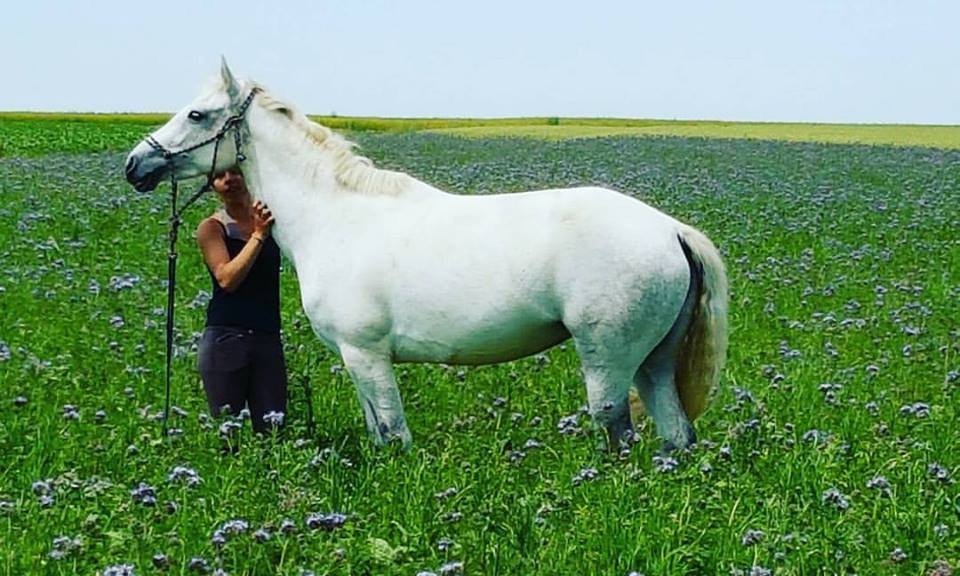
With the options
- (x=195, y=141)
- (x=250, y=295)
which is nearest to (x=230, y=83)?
(x=195, y=141)

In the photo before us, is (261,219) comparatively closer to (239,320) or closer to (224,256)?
(224,256)

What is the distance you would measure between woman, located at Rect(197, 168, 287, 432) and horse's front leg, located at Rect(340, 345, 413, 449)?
2.42 feet

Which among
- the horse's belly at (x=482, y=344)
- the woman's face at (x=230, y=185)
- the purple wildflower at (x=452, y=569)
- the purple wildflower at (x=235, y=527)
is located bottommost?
the purple wildflower at (x=452, y=569)

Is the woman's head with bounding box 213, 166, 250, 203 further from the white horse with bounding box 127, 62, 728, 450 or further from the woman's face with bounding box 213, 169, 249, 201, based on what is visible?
the white horse with bounding box 127, 62, 728, 450

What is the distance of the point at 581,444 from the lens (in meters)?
6.54

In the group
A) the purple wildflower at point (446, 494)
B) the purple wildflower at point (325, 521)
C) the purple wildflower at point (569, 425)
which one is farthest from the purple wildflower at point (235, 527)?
the purple wildflower at point (569, 425)

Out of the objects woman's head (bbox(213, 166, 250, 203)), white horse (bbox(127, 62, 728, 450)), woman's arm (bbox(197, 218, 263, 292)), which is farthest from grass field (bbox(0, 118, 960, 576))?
woman's head (bbox(213, 166, 250, 203))

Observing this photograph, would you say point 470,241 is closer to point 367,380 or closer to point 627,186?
point 367,380

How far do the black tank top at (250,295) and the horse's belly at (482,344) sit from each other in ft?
3.36

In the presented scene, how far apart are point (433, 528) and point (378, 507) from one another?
345mm

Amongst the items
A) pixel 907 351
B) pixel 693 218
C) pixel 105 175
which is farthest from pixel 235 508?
pixel 105 175

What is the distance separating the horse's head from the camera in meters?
6.70

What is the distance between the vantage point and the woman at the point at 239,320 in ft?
22.9

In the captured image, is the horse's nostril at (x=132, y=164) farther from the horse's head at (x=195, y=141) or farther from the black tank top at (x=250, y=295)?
the black tank top at (x=250, y=295)
